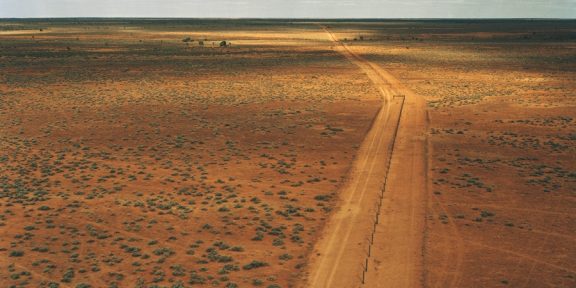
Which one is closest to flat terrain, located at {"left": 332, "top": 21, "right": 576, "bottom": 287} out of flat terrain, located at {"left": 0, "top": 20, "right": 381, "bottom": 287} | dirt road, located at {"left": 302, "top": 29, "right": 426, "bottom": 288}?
dirt road, located at {"left": 302, "top": 29, "right": 426, "bottom": 288}

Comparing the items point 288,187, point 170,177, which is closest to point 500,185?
point 288,187

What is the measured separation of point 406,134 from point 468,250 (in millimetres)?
11749

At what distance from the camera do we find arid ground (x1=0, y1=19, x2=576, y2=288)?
11.3 metres

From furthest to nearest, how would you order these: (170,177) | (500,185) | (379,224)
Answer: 1. (170,177)
2. (500,185)
3. (379,224)

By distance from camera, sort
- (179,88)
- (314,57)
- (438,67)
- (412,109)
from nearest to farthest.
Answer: (412,109)
(179,88)
(438,67)
(314,57)

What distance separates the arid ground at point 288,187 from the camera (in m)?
11.3

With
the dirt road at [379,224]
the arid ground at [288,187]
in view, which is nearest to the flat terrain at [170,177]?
the arid ground at [288,187]

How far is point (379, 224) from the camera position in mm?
13320

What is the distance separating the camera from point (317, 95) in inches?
1421

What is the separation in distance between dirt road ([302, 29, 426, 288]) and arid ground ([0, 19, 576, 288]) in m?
0.06

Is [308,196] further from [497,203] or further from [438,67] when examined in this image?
[438,67]

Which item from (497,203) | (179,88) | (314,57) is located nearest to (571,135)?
(497,203)

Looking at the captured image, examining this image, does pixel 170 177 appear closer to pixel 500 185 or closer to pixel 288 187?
pixel 288 187

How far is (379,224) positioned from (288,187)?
4.43 m
